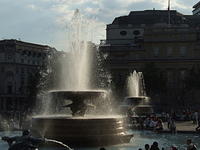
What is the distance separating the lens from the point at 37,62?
12138 cm

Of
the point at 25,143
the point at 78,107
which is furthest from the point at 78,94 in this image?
the point at 25,143

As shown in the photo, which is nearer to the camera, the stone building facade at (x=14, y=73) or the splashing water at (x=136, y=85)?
the splashing water at (x=136, y=85)

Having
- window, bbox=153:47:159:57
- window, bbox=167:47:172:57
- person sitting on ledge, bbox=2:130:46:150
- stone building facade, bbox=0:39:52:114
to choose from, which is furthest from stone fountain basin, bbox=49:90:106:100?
stone building facade, bbox=0:39:52:114

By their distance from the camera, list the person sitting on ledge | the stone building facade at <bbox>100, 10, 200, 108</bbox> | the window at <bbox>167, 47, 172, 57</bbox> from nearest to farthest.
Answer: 1. the person sitting on ledge
2. the stone building facade at <bbox>100, 10, 200, 108</bbox>
3. the window at <bbox>167, 47, 172, 57</bbox>

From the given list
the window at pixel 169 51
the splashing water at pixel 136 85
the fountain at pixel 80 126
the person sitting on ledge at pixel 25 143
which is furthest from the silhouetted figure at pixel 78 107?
the window at pixel 169 51

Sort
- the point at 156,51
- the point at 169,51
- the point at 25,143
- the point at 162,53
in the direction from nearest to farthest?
1. the point at 25,143
2. the point at 169,51
3. the point at 162,53
4. the point at 156,51

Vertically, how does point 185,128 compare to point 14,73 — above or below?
below

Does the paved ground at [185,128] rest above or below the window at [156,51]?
below

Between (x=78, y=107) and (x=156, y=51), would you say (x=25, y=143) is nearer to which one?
(x=78, y=107)

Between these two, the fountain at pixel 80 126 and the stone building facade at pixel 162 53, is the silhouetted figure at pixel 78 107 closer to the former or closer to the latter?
the fountain at pixel 80 126

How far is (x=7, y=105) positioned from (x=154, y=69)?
37.5m

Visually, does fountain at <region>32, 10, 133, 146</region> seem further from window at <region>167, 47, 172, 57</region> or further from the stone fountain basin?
window at <region>167, 47, 172, 57</region>

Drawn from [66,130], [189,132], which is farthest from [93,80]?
[66,130]

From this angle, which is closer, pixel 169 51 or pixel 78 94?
pixel 78 94
